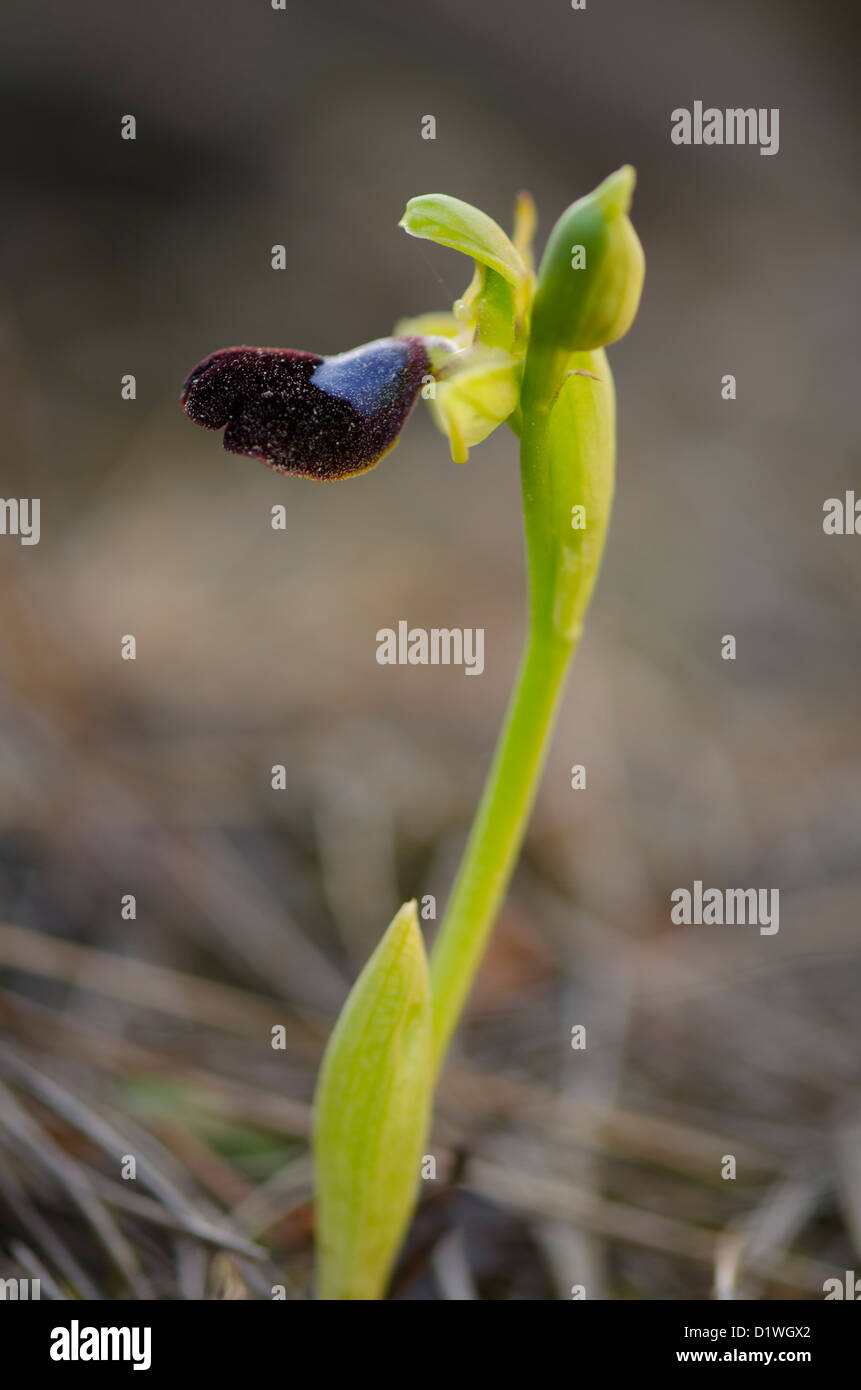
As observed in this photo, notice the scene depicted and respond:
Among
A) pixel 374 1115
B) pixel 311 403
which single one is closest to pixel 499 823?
pixel 374 1115

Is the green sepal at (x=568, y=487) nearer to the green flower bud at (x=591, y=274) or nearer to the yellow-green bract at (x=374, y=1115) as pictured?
the green flower bud at (x=591, y=274)

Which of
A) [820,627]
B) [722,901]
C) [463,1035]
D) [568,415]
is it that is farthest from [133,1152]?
[820,627]
